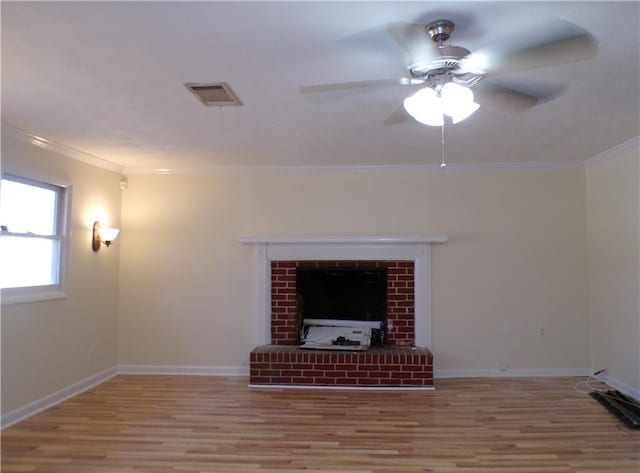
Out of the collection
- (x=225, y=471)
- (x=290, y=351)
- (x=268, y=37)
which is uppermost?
(x=268, y=37)

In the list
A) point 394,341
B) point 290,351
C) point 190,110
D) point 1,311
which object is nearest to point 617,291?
point 394,341

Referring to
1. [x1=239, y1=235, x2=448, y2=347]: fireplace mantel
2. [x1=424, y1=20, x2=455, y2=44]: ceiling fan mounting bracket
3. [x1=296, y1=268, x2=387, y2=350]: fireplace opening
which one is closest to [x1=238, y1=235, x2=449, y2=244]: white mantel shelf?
[x1=239, y1=235, x2=448, y2=347]: fireplace mantel

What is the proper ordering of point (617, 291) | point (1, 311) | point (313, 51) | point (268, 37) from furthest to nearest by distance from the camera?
1. point (617, 291)
2. point (1, 311)
3. point (313, 51)
4. point (268, 37)

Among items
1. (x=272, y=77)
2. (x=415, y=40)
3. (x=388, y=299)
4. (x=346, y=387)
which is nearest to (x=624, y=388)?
(x=388, y=299)

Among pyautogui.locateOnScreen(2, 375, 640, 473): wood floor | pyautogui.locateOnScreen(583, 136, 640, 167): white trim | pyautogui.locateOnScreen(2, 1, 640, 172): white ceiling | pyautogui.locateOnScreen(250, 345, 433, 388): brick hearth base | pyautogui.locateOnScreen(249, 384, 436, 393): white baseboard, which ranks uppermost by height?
pyautogui.locateOnScreen(583, 136, 640, 167): white trim

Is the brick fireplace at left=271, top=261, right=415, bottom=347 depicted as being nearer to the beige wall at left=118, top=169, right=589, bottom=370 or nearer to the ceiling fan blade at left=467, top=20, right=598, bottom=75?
the beige wall at left=118, top=169, right=589, bottom=370

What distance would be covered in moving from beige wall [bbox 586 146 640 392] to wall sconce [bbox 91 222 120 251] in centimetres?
497

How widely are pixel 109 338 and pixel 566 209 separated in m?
5.12

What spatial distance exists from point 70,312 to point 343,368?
8.66 ft

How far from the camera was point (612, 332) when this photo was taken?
4203 mm

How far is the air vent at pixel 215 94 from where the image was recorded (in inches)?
98.1

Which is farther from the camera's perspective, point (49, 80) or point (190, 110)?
point (190, 110)

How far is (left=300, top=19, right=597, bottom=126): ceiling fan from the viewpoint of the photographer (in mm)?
1648

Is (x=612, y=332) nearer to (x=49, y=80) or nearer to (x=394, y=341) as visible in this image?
(x=394, y=341)
